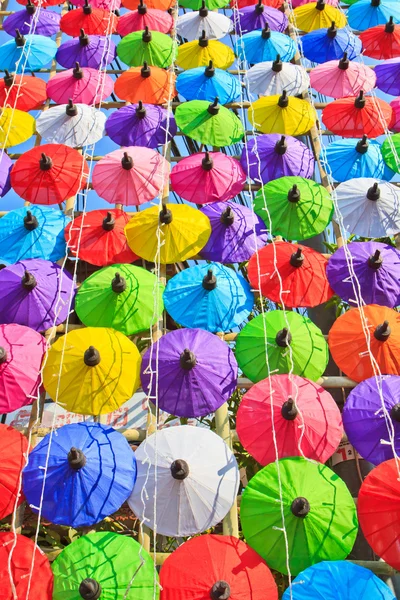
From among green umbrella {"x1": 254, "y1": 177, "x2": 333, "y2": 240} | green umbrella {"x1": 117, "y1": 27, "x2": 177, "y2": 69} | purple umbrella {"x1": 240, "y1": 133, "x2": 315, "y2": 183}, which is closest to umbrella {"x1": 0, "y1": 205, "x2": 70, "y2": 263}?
green umbrella {"x1": 254, "y1": 177, "x2": 333, "y2": 240}

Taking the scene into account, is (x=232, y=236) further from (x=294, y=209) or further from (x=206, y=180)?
(x=206, y=180)

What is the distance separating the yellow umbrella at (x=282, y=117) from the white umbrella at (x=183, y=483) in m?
4.83

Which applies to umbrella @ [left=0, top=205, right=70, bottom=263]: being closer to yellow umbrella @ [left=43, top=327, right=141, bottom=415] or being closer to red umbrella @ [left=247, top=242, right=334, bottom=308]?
yellow umbrella @ [left=43, top=327, right=141, bottom=415]

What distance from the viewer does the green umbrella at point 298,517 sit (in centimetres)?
485

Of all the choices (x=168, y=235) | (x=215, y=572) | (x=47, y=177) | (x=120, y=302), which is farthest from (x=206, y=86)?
(x=215, y=572)

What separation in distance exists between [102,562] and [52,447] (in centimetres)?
104

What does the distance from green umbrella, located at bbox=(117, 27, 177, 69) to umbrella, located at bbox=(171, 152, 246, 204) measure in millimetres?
2653

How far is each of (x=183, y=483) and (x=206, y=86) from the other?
19.7ft

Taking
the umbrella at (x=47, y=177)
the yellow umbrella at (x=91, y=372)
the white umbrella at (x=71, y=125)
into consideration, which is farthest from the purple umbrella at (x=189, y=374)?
the white umbrella at (x=71, y=125)

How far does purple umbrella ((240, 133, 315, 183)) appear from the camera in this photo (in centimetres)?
799

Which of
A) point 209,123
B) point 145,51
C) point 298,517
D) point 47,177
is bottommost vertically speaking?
point 298,517

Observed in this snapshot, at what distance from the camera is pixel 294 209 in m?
7.38

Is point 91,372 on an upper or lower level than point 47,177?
lower

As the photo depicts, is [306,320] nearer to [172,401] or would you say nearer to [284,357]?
[284,357]
